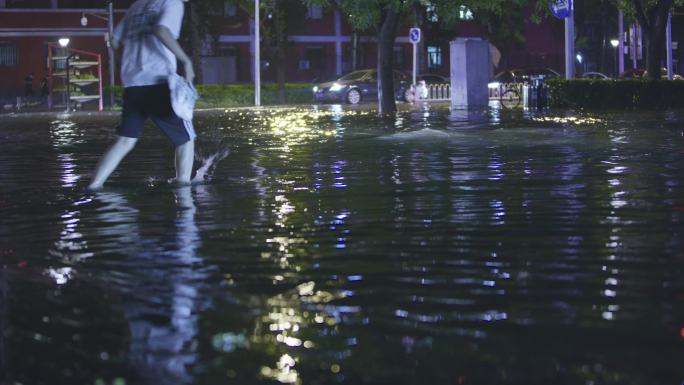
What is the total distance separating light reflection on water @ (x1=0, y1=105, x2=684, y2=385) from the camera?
193 inches

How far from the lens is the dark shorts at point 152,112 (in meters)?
12.1

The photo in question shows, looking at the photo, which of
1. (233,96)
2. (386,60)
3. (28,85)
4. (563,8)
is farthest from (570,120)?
(28,85)

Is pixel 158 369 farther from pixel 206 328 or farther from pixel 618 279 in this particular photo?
pixel 618 279

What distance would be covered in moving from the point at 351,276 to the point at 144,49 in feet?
18.5

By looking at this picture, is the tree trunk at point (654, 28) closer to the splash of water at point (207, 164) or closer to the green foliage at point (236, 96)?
the green foliage at point (236, 96)

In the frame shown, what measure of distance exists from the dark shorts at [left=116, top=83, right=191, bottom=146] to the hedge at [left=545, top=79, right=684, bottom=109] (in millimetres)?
23969

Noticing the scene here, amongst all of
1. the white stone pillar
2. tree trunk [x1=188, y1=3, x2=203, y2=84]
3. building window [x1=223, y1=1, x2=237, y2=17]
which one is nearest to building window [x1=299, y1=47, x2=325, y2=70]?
building window [x1=223, y1=1, x2=237, y2=17]

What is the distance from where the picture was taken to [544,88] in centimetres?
3672

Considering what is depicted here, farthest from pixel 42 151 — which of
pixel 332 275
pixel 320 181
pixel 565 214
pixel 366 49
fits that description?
pixel 366 49

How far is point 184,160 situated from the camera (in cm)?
1262

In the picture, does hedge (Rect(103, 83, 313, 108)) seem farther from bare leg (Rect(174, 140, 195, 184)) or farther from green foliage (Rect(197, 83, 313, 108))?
bare leg (Rect(174, 140, 195, 184))

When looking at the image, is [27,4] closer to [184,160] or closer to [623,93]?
[623,93]

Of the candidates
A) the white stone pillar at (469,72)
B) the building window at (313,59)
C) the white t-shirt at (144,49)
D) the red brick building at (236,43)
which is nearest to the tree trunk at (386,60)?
the white stone pillar at (469,72)

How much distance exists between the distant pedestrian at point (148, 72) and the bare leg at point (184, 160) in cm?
2
